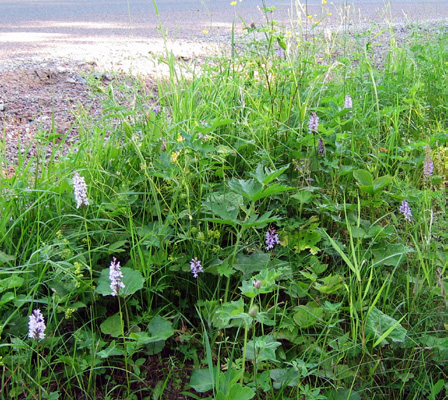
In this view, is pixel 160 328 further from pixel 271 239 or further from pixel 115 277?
pixel 271 239

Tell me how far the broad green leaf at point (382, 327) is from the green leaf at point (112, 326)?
30.6 inches

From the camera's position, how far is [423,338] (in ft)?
4.82

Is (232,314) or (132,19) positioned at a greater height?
(132,19)

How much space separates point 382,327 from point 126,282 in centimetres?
82

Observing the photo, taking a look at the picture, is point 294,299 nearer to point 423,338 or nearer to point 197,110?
point 423,338

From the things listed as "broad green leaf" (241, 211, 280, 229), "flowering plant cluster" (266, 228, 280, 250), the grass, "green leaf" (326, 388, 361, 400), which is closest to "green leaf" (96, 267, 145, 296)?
the grass

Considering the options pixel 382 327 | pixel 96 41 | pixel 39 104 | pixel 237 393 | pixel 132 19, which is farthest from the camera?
pixel 132 19

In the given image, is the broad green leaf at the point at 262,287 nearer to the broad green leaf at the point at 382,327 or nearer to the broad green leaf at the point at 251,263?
the broad green leaf at the point at 251,263

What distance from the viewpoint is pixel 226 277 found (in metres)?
1.74

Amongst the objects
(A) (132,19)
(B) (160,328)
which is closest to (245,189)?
(B) (160,328)

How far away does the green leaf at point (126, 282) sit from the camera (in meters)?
1.47

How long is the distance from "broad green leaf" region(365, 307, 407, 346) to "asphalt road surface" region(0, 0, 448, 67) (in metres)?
2.45

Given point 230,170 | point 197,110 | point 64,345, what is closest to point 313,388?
point 64,345

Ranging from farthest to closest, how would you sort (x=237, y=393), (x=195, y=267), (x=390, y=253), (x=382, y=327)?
(x=390, y=253), (x=195, y=267), (x=382, y=327), (x=237, y=393)
